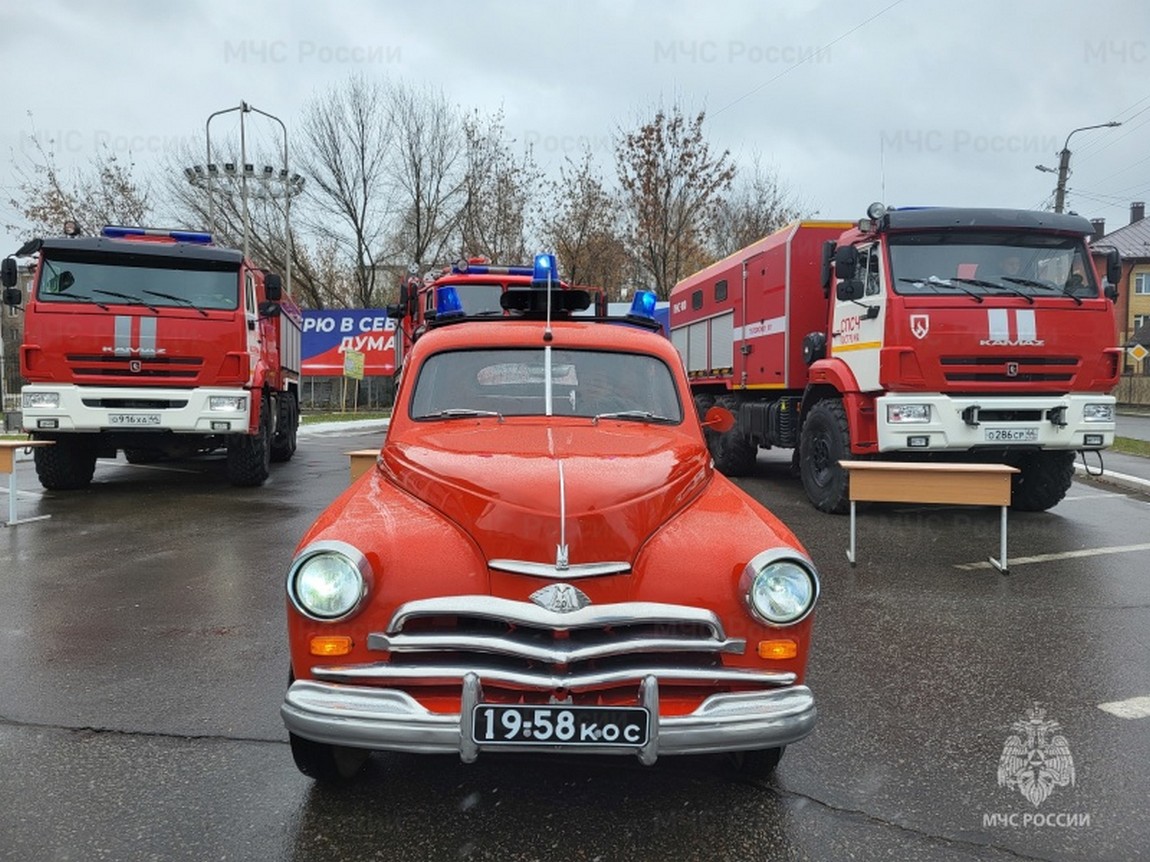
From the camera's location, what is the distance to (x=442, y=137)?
1241 inches

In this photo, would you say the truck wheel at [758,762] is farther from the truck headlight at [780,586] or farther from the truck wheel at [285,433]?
the truck wheel at [285,433]

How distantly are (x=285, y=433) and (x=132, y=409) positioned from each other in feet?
14.8

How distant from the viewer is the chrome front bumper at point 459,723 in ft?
7.93

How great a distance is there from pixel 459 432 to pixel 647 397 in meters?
1.03

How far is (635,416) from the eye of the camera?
Answer: 13.1 ft

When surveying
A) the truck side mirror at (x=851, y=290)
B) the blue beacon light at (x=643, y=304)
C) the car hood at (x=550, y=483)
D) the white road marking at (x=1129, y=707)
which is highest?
the truck side mirror at (x=851, y=290)

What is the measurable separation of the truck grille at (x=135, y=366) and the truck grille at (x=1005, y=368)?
315 inches

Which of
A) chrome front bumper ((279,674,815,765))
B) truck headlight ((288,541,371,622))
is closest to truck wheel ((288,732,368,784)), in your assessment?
chrome front bumper ((279,674,815,765))

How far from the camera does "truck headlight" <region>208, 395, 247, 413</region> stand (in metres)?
9.43

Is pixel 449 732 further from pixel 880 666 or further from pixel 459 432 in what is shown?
pixel 880 666

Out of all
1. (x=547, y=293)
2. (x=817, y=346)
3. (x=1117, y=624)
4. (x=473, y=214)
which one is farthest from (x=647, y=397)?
(x=473, y=214)

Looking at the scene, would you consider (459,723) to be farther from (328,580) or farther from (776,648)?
(776,648)

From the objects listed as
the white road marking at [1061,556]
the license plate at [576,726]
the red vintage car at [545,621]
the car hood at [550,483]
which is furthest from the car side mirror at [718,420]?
the white road marking at [1061,556]

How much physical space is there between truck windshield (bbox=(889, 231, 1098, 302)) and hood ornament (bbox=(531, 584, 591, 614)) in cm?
647
